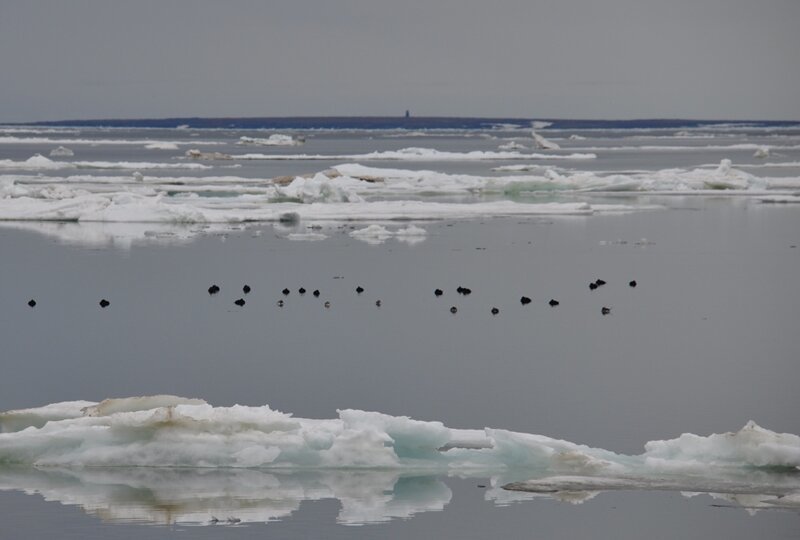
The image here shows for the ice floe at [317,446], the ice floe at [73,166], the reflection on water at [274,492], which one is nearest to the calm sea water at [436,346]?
the reflection on water at [274,492]

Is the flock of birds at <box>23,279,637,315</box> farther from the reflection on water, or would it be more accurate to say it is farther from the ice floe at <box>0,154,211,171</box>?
the ice floe at <box>0,154,211,171</box>

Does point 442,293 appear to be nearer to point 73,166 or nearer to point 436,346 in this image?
point 436,346

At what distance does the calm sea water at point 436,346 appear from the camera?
25.7 ft

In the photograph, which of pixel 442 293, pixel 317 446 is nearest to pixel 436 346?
pixel 442 293

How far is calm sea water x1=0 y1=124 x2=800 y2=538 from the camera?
7.83m

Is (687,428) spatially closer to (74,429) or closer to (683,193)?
(74,429)

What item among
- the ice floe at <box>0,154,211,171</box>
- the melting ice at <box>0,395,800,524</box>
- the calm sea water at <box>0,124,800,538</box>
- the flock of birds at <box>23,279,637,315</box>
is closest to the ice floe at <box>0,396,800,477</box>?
the melting ice at <box>0,395,800,524</box>

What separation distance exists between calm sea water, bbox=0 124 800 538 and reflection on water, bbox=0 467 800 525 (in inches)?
1.6

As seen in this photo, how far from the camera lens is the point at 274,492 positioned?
26.8 ft

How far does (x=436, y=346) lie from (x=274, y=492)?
17.6 feet

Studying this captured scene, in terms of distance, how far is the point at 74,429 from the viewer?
8.77 m

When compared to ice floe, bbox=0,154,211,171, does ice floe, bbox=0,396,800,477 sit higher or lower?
higher

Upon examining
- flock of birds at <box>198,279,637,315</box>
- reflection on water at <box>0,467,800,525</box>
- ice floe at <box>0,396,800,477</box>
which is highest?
ice floe at <box>0,396,800,477</box>

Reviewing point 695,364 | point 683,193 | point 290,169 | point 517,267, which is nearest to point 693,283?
point 517,267
